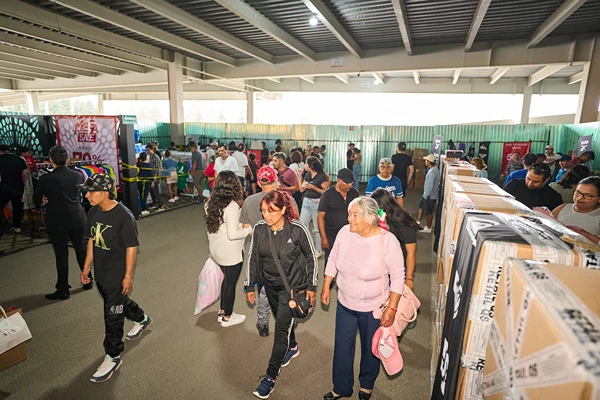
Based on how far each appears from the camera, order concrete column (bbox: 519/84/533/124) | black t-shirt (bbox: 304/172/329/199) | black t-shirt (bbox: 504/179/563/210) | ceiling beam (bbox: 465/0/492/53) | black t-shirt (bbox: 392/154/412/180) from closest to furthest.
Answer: black t-shirt (bbox: 504/179/563/210)
black t-shirt (bbox: 304/172/329/199)
ceiling beam (bbox: 465/0/492/53)
black t-shirt (bbox: 392/154/412/180)
concrete column (bbox: 519/84/533/124)

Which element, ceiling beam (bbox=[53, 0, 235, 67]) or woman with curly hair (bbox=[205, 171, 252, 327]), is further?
ceiling beam (bbox=[53, 0, 235, 67])

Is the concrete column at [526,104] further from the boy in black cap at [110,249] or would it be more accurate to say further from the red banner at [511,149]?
the boy in black cap at [110,249]

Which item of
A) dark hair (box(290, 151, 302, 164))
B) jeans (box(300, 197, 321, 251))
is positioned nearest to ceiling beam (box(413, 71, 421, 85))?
dark hair (box(290, 151, 302, 164))

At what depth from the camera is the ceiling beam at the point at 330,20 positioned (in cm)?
808

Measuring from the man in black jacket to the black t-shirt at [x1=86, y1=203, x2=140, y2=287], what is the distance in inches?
63.1

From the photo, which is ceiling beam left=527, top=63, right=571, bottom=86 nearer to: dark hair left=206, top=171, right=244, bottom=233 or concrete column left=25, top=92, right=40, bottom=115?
dark hair left=206, top=171, right=244, bottom=233

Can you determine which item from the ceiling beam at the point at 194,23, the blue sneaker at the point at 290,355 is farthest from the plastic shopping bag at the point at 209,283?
the ceiling beam at the point at 194,23

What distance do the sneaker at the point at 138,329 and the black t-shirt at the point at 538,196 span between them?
15.5ft

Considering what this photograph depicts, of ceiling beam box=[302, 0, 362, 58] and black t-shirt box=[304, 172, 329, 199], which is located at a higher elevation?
ceiling beam box=[302, 0, 362, 58]

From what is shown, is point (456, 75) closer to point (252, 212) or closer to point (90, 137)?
point (90, 137)

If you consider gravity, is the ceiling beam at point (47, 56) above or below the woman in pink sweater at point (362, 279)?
above

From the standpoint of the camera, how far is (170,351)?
3.71 metres

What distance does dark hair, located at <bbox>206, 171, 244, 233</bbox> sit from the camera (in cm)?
362

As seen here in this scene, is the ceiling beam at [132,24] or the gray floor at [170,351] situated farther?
the ceiling beam at [132,24]
